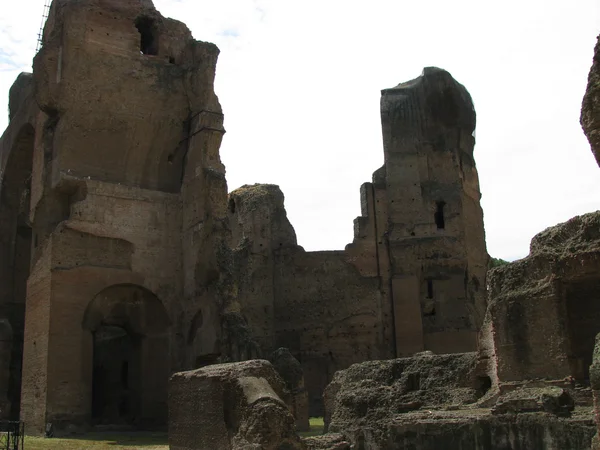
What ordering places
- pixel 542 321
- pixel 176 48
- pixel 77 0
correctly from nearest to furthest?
pixel 542 321 → pixel 77 0 → pixel 176 48

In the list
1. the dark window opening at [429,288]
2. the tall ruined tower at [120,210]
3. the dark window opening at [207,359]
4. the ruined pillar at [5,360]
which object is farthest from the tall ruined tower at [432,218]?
the ruined pillar at [5,360]

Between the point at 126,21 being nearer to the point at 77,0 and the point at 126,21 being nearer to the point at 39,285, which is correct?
the point at 77,0

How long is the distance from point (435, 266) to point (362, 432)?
557 inches

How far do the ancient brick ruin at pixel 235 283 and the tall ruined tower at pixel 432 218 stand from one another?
0.22 feet

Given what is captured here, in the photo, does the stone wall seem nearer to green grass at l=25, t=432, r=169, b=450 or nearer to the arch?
the arch

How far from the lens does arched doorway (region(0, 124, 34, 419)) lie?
21.4 meters

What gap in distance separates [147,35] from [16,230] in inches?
279

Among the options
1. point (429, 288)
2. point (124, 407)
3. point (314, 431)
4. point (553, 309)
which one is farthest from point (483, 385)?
point (429, 288)

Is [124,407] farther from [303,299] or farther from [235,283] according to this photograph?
[303,299]

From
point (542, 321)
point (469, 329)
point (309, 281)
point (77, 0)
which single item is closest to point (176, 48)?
point (77, 0)

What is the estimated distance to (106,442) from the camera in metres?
13.7

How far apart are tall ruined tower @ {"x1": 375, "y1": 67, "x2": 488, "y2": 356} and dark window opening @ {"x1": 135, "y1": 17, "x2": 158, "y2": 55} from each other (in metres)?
8.78

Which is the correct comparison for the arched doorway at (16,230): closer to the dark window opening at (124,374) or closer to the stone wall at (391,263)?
the dark window opening at (124,374)

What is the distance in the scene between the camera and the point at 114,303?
17328 mm
